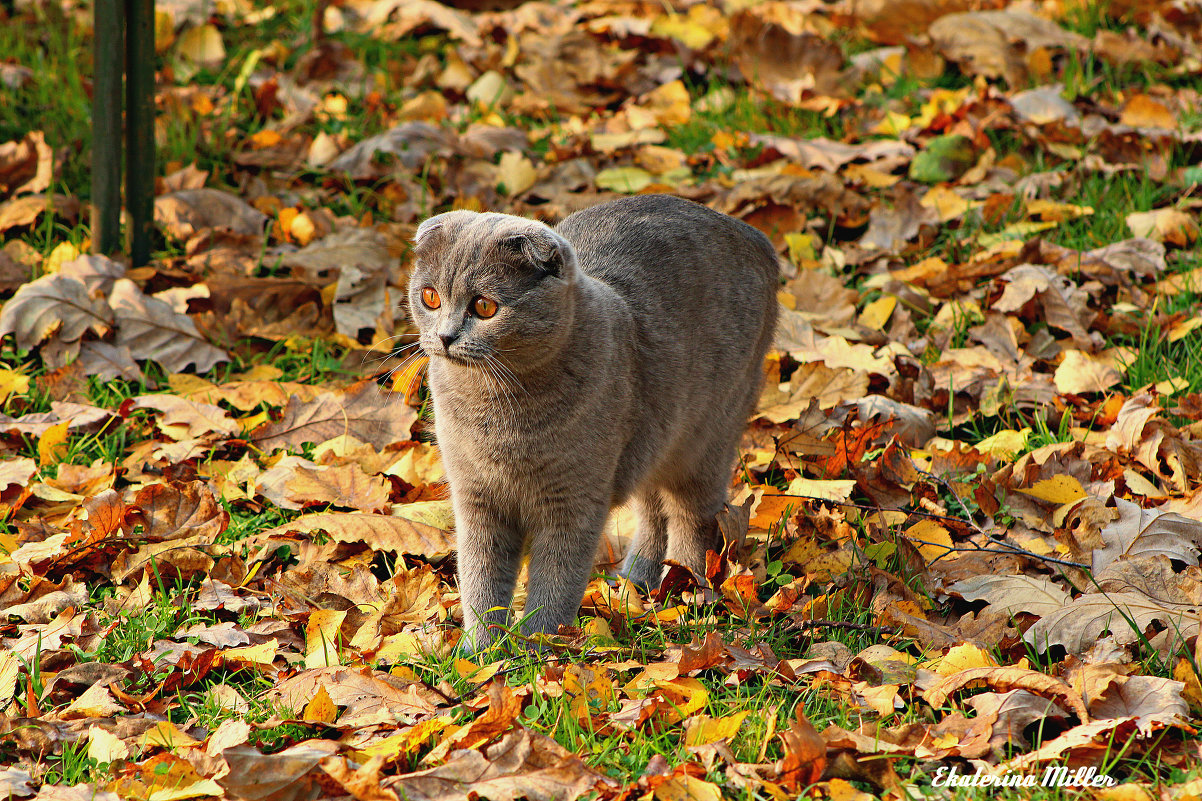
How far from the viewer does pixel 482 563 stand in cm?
299

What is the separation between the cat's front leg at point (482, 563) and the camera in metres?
2.98

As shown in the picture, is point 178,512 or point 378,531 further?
point 178,512

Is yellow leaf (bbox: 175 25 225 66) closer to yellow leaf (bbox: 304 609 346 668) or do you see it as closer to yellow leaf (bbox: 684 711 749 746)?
yellow leaf (bbox: 304 609 346 668)

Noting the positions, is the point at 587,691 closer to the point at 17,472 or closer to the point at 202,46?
the point at 17,472

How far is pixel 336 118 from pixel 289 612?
348cm

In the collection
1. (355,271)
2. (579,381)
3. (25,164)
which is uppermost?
(25,164)

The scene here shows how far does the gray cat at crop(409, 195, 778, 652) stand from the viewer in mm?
2768

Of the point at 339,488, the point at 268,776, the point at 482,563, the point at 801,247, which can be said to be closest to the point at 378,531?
the point at 339,488

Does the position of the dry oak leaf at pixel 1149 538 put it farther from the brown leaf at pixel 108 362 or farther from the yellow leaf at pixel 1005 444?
the brown leaf at pixel 108 362

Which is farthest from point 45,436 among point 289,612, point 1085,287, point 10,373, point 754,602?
point 1085,287

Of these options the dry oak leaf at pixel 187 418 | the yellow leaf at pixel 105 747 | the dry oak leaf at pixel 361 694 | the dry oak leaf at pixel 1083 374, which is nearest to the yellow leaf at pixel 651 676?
the dry oak leaf at pixel 361 694

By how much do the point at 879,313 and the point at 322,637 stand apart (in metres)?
2.58

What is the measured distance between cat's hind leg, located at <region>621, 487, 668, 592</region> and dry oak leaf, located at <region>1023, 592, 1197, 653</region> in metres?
1.19

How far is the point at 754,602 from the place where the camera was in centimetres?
297
